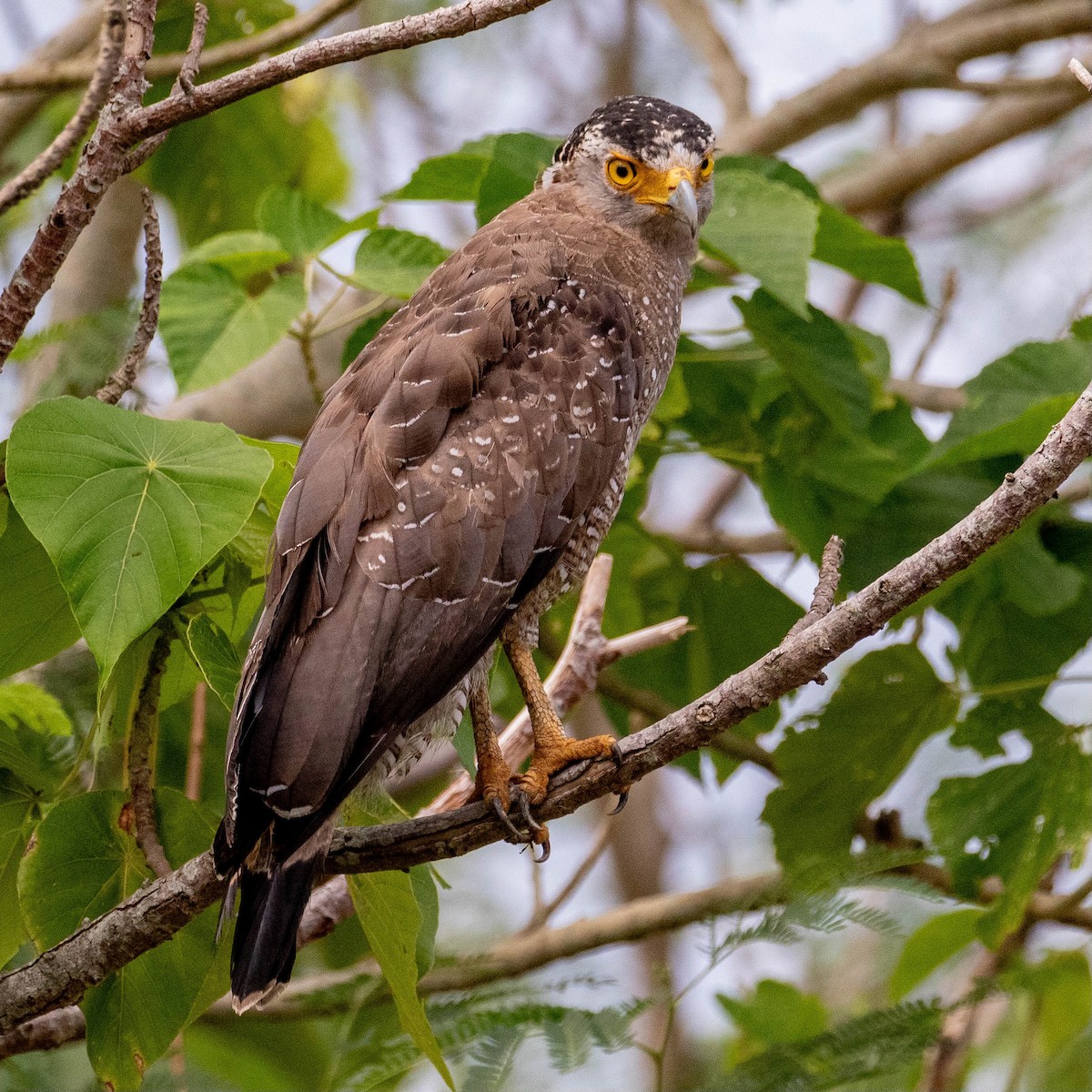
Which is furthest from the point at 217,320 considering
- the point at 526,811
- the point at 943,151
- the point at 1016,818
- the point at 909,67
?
the point at 943,151

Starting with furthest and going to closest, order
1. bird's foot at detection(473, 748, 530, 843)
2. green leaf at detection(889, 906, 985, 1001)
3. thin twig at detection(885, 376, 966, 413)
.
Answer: thin twig at detection(885, 376, 966, 413) → green leaf at detection(889, 906, 985, 1001) → bird's foot at detection(473, 748, 530, 843)

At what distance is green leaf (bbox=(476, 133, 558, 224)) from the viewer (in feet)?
12.6

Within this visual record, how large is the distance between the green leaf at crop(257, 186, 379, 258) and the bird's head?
0.60 meters

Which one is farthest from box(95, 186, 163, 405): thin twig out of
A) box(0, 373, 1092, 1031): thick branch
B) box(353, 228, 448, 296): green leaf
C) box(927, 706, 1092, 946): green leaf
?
box(927, 706, 1092, 946): green leaf

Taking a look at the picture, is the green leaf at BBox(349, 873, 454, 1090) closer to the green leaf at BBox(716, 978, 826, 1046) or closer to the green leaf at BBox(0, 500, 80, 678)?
the green leaf at BBox(0, 500, 80, 678)

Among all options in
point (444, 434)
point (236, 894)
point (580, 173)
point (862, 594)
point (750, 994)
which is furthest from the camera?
point (750, 994)

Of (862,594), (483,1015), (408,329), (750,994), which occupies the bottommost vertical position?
(750,994)

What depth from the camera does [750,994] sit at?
462cm

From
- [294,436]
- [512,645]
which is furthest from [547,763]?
[294,436]

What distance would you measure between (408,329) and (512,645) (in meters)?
0.73

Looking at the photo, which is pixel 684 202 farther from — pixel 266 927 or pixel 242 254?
pixel 266 927

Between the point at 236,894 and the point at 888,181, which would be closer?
the point at 236,894

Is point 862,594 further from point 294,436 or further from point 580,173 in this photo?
point 294,436

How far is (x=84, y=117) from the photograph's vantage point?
2961 mm
